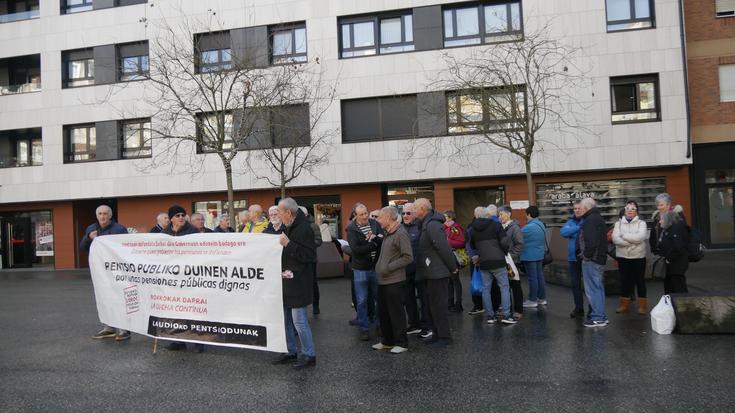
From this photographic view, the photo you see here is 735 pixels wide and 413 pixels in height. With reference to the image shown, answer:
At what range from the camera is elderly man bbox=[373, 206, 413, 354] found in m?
6.43

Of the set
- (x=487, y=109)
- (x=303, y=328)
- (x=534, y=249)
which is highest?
(x=487, y=109)

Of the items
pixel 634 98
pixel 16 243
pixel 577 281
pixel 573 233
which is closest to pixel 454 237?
pixel 573 233

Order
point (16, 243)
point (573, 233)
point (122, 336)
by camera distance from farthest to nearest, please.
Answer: point (16, 243), point (573, 233), point (122, 336)

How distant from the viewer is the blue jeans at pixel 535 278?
30.2 feet

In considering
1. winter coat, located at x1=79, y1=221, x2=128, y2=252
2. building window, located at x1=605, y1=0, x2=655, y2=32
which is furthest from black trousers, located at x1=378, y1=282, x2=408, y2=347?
building window, located at x1=605, y1=0, x2=655, y2=32

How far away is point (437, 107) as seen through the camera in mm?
19203

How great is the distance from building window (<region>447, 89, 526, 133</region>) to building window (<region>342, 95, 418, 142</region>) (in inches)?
62.3

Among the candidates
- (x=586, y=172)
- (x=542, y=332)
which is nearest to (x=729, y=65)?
(x=586, y=172)

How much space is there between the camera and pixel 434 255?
268 inches

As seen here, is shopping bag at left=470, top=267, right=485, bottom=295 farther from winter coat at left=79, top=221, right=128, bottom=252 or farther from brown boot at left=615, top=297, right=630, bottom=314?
winter coat at left=79, top=221, right=128, bottom=252

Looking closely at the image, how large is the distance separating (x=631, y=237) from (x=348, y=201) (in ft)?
45.4

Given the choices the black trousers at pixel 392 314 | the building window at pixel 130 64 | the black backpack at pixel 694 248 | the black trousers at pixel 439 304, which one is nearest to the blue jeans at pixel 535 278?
the black backpack at pixel 694 248

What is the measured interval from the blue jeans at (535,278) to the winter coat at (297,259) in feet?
15.4

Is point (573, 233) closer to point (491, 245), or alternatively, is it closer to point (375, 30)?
point (491, 245)
